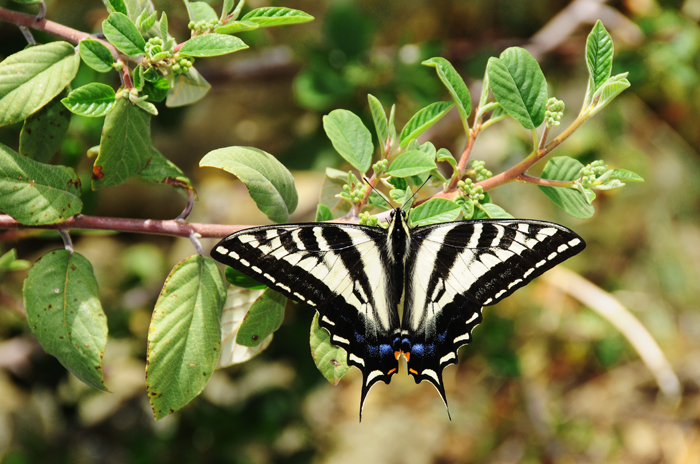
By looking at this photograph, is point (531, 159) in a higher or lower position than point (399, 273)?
higher

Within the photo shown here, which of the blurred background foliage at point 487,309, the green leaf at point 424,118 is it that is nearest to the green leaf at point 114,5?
the green leaf at point 424,118

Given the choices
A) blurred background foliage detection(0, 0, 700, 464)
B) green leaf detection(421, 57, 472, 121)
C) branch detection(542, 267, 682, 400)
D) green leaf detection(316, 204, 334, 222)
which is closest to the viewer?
green leaf detection(421, 57, 472, 121)

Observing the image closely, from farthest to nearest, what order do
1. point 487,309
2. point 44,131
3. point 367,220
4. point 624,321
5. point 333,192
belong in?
point 624,321 → point 487,309 → point 333,192 → point 44,131 → point 367,220

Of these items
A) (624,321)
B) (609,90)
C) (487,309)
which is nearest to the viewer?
(609,90)

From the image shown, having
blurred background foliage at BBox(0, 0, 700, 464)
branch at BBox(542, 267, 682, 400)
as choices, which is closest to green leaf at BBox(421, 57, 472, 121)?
blurred background foliage at BBox(0, 0, 700, 464)

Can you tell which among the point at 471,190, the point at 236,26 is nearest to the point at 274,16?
the point at 236,26

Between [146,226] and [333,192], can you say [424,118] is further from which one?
[146,226]

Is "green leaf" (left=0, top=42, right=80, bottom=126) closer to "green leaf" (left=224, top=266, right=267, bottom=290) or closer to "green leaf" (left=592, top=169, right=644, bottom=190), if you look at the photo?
"green leaf" (left=224, top=266, right=267, bottom=290)
